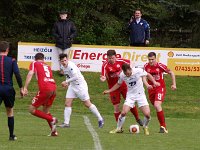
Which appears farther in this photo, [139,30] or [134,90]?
[139,30]

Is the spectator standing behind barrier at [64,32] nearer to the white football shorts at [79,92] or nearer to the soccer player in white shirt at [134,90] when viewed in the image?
the white football shorts at [79,92]

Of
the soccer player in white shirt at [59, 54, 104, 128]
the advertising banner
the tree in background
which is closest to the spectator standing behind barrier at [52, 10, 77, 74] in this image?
the advertising banner

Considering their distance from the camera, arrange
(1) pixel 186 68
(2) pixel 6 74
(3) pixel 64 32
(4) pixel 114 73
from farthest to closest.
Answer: (1) pixel 186 68 → (3) pixel 64 32 → (4) pixel 114 73 → (2) pixel 6 74

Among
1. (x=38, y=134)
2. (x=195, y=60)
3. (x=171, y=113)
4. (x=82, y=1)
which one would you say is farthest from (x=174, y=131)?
(x=82, y=1)

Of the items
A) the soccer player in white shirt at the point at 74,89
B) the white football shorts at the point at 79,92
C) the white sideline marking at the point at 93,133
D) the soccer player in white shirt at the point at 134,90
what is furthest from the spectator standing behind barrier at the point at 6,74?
the white football shorts at the point at 79,92

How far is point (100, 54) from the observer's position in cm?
2709

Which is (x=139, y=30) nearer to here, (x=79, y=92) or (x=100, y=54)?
(x=100, y=54)

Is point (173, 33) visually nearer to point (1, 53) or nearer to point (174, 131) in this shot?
point (174, 131)

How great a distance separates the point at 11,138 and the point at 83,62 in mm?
13156

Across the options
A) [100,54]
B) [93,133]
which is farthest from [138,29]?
[93,133]

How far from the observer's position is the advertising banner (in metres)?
26.8

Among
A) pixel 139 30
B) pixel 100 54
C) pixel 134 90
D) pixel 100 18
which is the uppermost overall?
pixel 134 90

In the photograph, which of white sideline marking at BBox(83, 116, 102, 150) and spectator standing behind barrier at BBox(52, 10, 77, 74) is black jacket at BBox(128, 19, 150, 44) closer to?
spectator standing behind barrier at BBox(52, 10, 77, 74)

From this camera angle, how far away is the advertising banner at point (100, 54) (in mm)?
26844
